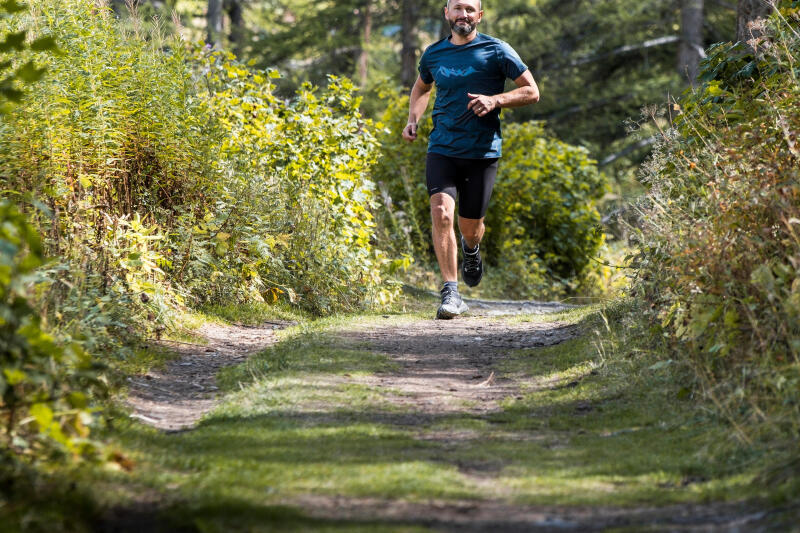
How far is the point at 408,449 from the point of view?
13.0 feet

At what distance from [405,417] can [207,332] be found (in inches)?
107

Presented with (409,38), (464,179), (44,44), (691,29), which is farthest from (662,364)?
(409,38)

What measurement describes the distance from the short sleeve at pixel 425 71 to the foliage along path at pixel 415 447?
2.69m

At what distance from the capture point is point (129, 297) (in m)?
6.13

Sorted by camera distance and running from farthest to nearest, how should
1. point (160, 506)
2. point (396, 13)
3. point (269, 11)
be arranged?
point (269, 11)
point (396, 13)
point (160, 506)

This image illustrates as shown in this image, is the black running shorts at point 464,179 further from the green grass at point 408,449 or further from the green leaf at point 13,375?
the green leaf at point 13,375

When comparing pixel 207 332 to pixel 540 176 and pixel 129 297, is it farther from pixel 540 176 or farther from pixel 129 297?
pixel 540 176

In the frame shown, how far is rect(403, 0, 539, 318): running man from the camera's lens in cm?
772

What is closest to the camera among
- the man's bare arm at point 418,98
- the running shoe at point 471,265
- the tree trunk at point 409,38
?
the man's bare arm at point 418,98

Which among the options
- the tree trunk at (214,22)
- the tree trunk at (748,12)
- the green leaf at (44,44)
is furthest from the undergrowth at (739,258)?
the tree trunk at (214,22)

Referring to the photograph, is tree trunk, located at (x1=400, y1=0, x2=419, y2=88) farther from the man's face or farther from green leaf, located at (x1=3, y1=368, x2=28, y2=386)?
green leaf, located at (x1=3, y1=368, x2=28, y2=386)

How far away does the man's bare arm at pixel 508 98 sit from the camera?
7.32 metres

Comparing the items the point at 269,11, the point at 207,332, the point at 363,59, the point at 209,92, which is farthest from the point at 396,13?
the point at 207,332

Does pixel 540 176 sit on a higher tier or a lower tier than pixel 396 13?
lower
